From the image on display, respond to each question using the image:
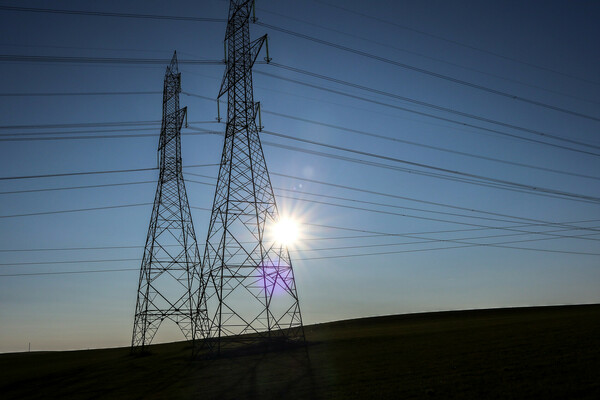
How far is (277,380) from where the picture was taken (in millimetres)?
24781

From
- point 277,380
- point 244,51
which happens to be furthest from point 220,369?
point 244,51

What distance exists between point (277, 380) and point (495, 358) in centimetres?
1334

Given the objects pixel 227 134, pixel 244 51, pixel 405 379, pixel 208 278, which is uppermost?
pixel 244 51

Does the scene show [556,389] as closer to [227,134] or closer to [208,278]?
[208,278]

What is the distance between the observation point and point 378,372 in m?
25.3

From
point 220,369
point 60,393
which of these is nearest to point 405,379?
point 220,369

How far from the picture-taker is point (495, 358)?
1035 inches

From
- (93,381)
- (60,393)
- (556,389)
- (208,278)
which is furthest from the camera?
(208,278)

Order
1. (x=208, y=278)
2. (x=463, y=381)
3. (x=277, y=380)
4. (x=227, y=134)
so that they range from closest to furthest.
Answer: (x=463, y=381), (x=277, y=380), (x=208, y=278), (x=227, y=134)

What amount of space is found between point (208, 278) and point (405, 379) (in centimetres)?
1704

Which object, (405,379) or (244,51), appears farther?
(244,51)

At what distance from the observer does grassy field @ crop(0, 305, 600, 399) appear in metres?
21.0

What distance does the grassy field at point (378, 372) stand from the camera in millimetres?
21047

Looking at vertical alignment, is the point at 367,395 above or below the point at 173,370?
below
